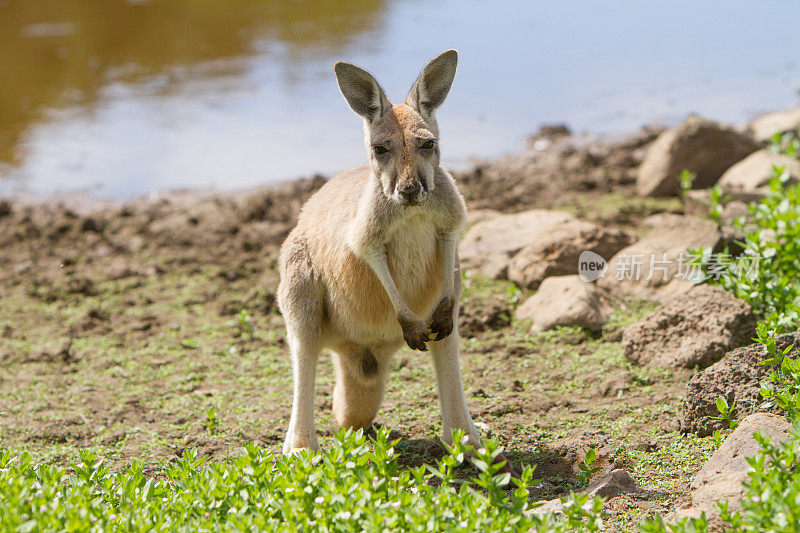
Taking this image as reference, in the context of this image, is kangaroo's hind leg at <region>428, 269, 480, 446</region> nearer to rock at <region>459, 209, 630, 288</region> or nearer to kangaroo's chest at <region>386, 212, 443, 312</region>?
kangaroo's chest at <region>386, 212, 443, 312</region>

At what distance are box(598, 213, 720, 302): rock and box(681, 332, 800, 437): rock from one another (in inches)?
57.2

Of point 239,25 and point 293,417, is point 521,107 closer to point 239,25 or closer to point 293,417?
point 239,25

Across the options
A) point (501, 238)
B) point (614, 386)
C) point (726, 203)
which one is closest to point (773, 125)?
point (726, 203)

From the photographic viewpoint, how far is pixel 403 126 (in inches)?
148

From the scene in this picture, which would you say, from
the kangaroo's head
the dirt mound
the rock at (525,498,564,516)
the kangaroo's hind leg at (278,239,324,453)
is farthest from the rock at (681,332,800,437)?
the dirt mound

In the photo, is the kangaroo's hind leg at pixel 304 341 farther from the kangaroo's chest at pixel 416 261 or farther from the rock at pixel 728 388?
the rock at pixel 728 388

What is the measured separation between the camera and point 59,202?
8844mm

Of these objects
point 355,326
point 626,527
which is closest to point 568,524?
point 626,527

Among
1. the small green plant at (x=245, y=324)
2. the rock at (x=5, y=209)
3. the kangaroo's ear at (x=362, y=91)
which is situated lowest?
the rock at (x=5, y=209)

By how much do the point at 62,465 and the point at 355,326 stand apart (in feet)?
5.23

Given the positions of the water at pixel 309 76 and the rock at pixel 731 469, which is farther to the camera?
the water at pixel 309 76

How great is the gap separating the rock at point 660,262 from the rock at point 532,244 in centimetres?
21

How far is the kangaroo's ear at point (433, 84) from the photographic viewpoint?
3906 mm

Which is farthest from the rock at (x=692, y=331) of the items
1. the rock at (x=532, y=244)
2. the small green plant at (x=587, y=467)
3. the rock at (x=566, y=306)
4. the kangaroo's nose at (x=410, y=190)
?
the kangaroo's nose at (x=410, y=190)
